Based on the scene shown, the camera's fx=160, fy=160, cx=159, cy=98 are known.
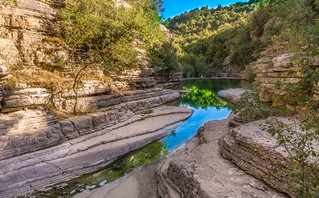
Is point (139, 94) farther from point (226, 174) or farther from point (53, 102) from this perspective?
point (226, 174)

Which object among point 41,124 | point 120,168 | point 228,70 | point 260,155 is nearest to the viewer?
point 260,155

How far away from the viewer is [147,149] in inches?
307

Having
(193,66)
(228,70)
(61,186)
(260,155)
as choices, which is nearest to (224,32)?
(228,70)

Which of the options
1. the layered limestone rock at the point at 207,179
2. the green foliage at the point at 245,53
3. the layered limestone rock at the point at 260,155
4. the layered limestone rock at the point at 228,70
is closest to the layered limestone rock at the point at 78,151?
the layered limestone rock at the point at 207,179

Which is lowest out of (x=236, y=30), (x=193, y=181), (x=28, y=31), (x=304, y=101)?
(x=193, y=181)

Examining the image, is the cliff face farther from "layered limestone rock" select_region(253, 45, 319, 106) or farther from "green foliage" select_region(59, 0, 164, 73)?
"layered limestone rock" select_region(253, 45, 319, 106)

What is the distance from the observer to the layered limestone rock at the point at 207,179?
3.26 metres

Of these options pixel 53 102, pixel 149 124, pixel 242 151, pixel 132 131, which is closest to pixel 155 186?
pixel 242 151

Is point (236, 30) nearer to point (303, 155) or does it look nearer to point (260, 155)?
point (260, 155)

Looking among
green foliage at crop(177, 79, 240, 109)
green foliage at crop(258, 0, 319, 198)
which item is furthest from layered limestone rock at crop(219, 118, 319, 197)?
green foliage at crop(177, 79, 240, 109)

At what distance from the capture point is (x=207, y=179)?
A: 146 inches

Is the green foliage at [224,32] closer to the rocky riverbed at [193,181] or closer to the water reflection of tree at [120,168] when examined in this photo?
the water reflection of tree at [120,168]

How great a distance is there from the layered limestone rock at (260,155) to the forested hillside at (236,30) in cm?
226

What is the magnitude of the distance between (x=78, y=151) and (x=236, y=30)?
170ft
